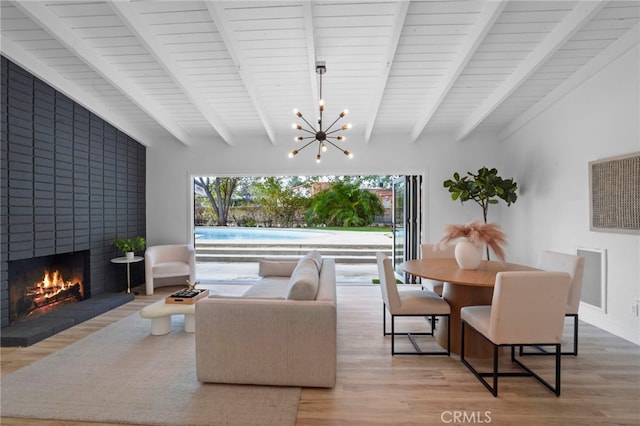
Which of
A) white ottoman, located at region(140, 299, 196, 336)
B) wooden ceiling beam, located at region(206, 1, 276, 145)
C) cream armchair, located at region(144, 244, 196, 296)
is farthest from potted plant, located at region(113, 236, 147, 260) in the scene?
wooden ceiling beam, located at region(206, 1, 276, 145)

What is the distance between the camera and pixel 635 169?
2.87 meters

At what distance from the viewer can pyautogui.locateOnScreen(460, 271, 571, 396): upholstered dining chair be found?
203 centimetres

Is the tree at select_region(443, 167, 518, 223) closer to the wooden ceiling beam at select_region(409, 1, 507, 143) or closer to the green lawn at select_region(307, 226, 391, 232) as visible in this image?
the wooden ceiling beam at select_region(409, 1, 507, 143)

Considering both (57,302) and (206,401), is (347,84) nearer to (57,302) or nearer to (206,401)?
(206,401)

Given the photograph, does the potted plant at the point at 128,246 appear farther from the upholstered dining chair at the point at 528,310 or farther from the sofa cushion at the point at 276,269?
the upholstered dining chair at the point at 528,310

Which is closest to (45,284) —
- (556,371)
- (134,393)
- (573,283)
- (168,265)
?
(168,265)

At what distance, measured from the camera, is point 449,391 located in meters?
2.19

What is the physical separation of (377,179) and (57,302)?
10662mm

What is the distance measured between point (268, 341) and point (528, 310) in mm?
1693

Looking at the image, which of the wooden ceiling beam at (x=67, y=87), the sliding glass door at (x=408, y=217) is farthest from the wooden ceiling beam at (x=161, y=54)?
the sliding glass door at (x=408, y=217)

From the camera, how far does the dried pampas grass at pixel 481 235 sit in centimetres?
274

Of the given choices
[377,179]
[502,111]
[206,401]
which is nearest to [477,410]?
[206,401]

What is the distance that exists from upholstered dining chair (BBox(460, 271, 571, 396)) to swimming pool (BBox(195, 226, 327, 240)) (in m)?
8.35

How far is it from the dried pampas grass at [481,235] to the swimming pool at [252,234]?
765cm
